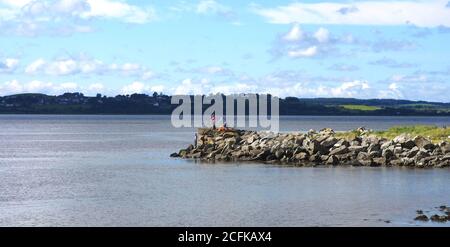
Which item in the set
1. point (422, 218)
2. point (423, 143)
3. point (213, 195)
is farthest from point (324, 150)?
point (422, 218)

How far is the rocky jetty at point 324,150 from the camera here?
4978 cm

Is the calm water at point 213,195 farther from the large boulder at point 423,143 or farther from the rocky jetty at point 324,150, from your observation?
the large boulder at point 423,143

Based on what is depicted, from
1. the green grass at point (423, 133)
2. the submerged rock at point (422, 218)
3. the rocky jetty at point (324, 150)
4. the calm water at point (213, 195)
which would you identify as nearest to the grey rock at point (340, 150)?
the rocky jetty at point (324, 150)

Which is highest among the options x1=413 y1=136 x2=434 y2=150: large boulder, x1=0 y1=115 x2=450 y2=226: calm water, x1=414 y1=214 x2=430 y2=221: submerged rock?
x1=413 y1=136 x2=434 y2=150: large boulder

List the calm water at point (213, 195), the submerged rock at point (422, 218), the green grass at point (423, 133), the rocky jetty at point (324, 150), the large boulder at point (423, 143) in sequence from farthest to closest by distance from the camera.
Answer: the green grass at point (423, 133), the large boulder at point (423, 143), the rocky jetty at point (324, 150), the calm water at point (213, 195), the submerged rock at point (422, 218)

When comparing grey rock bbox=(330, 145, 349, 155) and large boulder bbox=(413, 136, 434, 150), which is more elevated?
large boulder bbox=(413, 136, 434, 150)

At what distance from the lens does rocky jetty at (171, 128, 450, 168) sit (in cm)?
4978

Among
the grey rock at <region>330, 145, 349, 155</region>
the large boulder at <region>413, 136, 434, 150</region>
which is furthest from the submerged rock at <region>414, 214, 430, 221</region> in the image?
the grey rock at <region>330, 145, 349, 155</region>

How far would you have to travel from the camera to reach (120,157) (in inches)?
2554

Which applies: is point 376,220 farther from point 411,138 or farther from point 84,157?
point 84,157

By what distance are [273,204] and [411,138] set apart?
2230 cm

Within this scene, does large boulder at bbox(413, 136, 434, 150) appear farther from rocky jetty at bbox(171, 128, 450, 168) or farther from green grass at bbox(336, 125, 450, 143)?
green grass at bbox(336, 125, 450, 143)

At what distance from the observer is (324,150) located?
53.7 meters

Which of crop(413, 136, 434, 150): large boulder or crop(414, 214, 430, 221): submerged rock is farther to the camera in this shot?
crop(413, 136, 434, 150): large boulder
